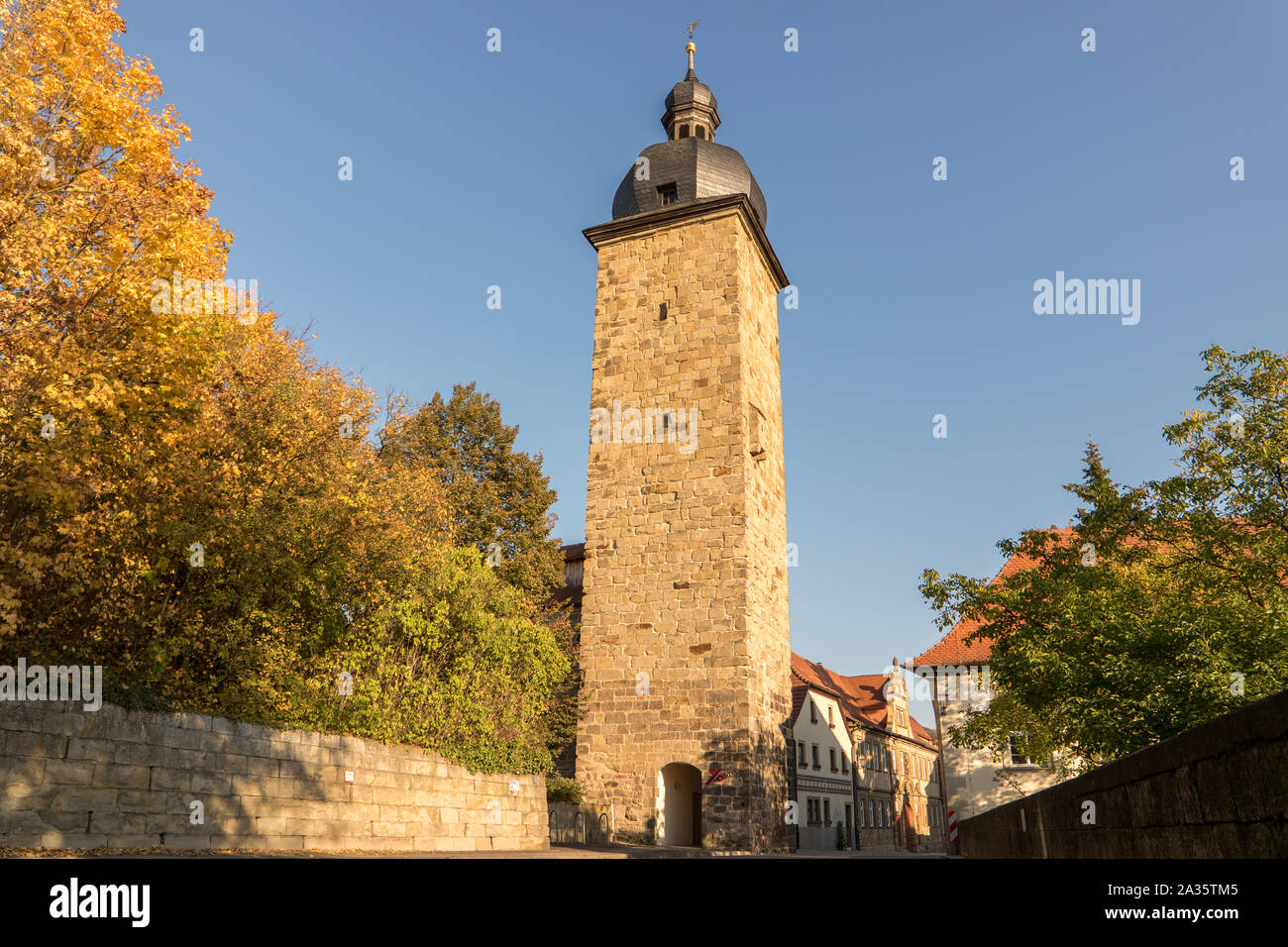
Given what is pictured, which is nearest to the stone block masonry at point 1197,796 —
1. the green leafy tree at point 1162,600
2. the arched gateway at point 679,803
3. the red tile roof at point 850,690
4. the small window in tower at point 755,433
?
the green leafy tree at point 1162,600

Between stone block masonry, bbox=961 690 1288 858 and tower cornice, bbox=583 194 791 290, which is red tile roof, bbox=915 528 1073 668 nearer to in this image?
tower cornice, bbox=583 194 791 290

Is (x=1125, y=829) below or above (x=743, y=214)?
below

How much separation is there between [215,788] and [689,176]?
66.8ft

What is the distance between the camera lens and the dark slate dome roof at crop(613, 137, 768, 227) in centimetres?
2527

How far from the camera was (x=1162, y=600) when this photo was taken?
14109 mm

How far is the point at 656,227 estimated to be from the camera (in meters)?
25.2

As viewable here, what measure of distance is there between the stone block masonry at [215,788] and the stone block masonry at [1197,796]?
8434mm

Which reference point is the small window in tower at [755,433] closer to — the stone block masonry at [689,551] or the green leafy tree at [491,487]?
the stone block masonry at [689,551]

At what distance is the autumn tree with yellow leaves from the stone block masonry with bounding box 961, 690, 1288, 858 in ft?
28.7

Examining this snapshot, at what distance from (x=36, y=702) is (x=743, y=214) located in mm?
20502

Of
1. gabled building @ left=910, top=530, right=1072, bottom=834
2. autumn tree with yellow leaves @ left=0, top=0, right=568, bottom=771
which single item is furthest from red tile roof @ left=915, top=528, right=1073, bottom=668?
autumn tree with yellow leaves @ left=0, top=0, right=568, bottom=771

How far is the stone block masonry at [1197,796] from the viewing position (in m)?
2.95

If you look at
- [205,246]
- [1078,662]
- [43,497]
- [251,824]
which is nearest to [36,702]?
[43,497]
